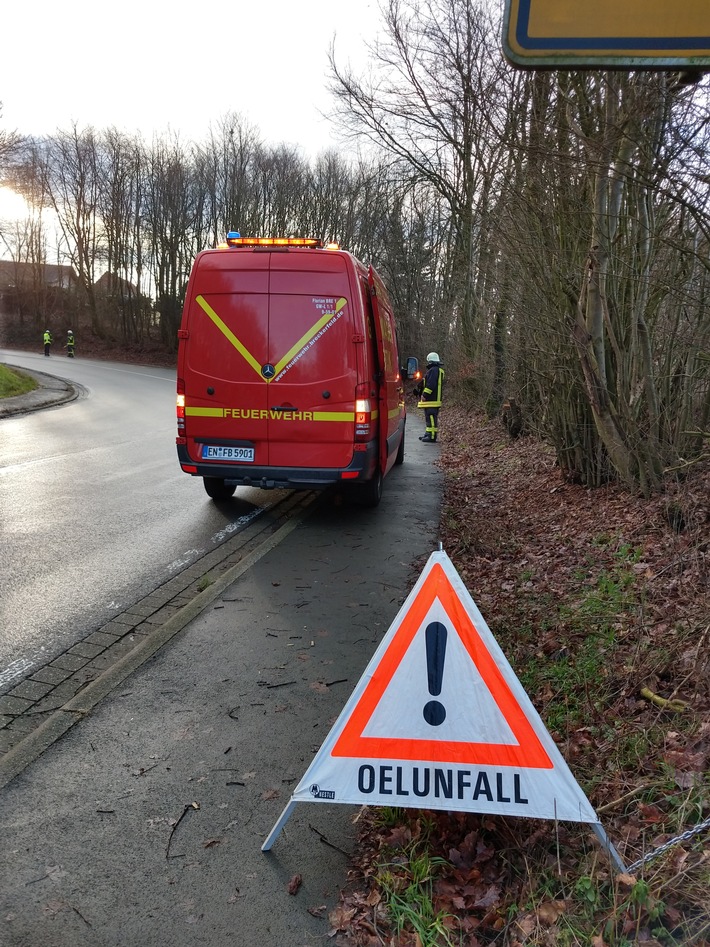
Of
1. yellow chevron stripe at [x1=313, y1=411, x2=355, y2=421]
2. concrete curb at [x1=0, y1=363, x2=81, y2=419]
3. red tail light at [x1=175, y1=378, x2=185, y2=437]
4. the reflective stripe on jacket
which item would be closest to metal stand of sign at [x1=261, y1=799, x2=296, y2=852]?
yellow chevron stripe at [x1=313, y1=411, x2=355, y2=421]

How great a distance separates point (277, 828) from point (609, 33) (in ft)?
8.74

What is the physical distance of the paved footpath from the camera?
7.80 feet

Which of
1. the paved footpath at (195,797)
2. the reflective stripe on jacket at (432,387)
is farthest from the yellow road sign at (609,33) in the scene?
the reflective stripe on jacket at (432,387)

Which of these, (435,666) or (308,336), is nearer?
(435,666)

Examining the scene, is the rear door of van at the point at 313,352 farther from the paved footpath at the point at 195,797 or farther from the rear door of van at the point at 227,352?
the paved footpath at the point at 195,797

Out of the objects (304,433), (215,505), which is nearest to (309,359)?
(304,433)

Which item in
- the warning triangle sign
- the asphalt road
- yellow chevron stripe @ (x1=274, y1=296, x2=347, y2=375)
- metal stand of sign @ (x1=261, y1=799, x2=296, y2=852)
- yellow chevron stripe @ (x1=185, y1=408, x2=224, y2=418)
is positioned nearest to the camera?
the warning triangle sign

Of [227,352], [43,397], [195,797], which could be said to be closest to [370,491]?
[227,352]

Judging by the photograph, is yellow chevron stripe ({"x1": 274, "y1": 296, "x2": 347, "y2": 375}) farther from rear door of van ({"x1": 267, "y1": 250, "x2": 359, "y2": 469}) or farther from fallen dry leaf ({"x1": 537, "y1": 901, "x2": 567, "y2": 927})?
fallen dry leaf ({"x1": 537, "y1": 901, "x2": 567, "y2": 927})

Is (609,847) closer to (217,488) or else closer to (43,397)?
(217,488)

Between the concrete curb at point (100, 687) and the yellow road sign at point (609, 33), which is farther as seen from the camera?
the concrete curb at point (100, 687)

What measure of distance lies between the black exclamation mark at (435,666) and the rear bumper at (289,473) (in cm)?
512

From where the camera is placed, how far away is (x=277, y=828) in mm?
2629

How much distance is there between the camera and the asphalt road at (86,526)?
4.94m
